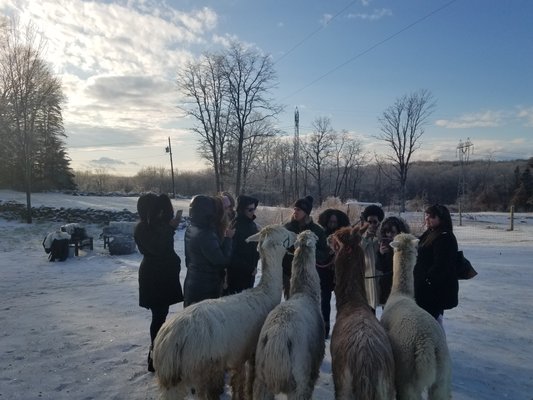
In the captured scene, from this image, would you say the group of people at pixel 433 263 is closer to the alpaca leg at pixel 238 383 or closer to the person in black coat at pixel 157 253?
the alpaca leg at pixel 238 383

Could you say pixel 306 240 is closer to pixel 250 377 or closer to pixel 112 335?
pixel 250 377

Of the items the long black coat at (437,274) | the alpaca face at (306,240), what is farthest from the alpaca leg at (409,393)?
the alpaca face at (306,240)

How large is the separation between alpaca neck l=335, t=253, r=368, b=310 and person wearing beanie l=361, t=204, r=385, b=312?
0.88m

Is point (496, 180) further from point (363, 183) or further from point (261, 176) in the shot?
point (261, 176)

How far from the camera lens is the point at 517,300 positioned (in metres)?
7.71

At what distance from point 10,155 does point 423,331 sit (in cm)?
3697

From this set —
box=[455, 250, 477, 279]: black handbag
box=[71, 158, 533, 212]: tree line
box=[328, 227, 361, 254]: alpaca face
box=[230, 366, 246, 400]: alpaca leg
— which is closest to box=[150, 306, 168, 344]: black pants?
box=[230, 366, 246, 400]: alpaca leg

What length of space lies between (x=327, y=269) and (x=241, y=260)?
107 cm

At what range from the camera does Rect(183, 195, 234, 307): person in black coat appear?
3.92 metres

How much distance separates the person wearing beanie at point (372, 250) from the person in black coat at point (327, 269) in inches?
13.2

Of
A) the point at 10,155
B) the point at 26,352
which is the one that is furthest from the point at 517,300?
the point at 10,155

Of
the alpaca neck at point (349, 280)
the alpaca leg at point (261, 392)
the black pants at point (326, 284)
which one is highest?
the alpaca neck at point (349, 280)

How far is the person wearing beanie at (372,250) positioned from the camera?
14.8 ft

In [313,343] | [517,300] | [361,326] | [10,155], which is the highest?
[10,155]
